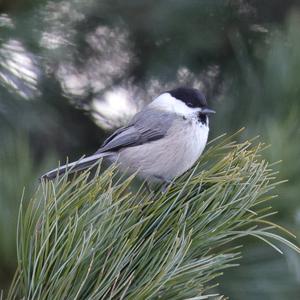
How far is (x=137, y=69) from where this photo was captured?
150 cm

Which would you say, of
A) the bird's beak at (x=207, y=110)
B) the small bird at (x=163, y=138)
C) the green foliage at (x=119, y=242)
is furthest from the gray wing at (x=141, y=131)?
the green foliage at (x=119, y=242)

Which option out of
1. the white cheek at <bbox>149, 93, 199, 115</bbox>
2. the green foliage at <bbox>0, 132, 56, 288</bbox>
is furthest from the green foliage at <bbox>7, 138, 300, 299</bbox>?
the white cheek at <bbox>149, 93, 199, 115</bbox>

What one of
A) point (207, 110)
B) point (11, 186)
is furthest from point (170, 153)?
point (11, 186)

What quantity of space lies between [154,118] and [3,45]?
16.2 inches

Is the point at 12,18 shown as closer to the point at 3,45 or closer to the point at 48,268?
the point at 3,45

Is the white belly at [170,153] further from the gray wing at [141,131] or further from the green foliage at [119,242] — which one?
the green foliage at [119,242]

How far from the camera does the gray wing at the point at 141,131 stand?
145cm

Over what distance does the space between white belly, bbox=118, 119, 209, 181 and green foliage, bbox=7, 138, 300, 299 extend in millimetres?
490

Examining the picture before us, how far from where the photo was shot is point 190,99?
143 cm

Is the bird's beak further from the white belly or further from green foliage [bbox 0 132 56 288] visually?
green foliage [bbox 0 132 56 288]

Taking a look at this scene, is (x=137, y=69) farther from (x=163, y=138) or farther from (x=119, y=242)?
(x=119, y=242)

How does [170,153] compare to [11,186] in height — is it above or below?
below

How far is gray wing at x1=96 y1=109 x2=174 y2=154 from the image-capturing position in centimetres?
145

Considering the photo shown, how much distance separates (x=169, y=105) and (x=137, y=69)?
0.11 meters
